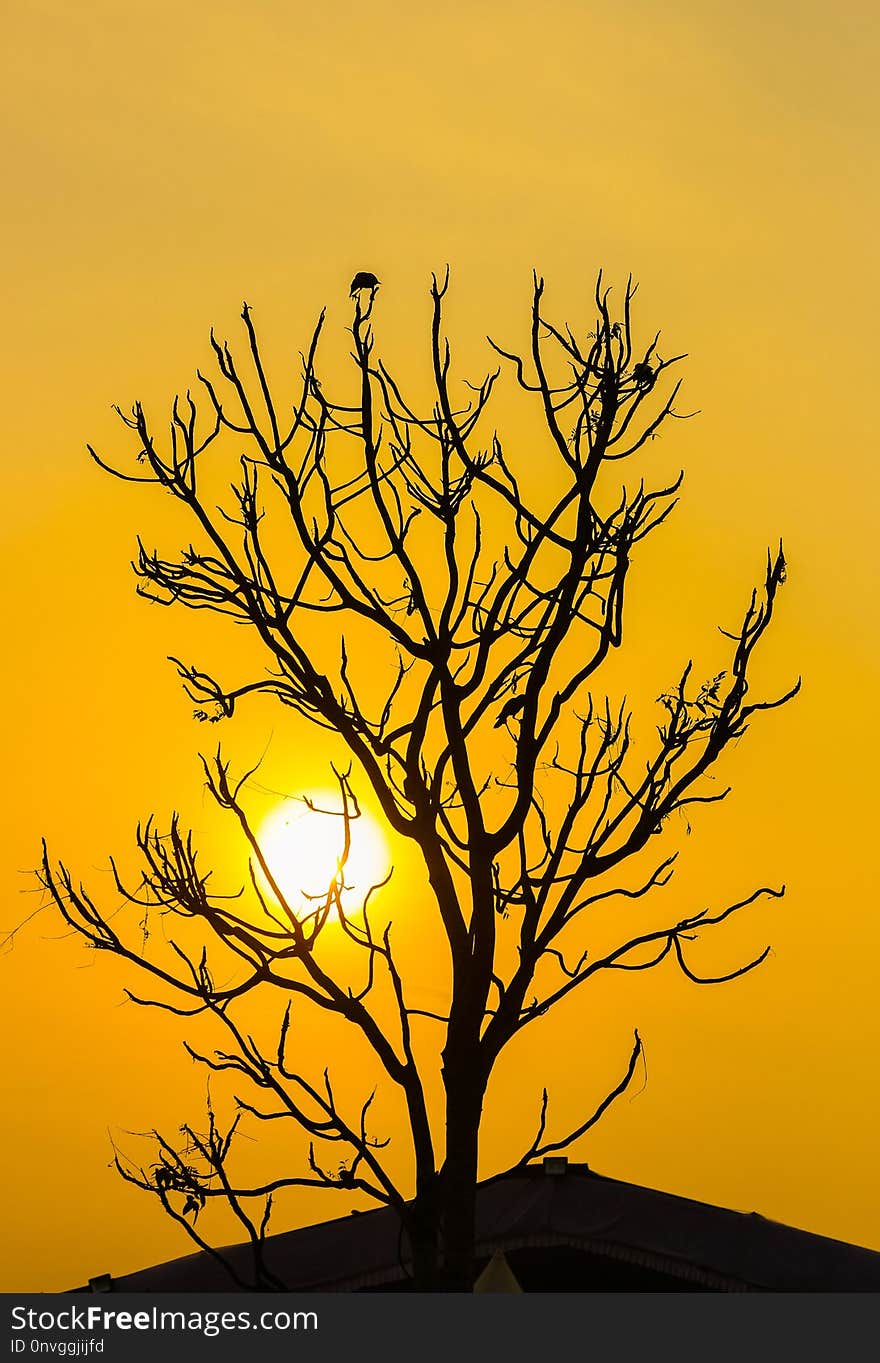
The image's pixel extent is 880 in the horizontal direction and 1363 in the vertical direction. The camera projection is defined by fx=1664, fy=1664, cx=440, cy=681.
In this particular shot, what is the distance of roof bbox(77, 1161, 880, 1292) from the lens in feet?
31.2

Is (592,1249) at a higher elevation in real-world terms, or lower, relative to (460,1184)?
higher

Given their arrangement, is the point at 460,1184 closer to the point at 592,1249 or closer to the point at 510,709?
the point at 510,709

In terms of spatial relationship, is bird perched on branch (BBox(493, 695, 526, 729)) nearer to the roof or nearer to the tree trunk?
the tree trunk

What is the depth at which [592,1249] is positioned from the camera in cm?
980

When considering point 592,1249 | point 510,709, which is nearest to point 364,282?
point 510,709

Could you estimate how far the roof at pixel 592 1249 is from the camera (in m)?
9.51

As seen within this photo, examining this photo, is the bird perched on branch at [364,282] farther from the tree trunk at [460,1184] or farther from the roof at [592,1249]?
the roof at [592,1249]

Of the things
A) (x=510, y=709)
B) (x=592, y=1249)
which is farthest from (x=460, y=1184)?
(x=592, y=1249)

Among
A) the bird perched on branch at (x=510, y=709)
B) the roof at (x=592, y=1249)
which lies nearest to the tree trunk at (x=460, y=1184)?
the bird perched on branch at (x=510, y=709)

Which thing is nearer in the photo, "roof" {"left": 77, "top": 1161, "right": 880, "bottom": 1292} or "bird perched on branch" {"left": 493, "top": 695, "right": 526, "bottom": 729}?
"bird perched on branch" {"left": 493, "top": 695, "right": 526, "bottom": 729}

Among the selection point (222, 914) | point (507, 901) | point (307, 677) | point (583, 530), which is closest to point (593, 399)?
point (583, 530)

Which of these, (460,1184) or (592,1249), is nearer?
(460,1184)

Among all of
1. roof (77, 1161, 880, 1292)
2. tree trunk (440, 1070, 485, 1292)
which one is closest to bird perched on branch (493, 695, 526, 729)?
tree trunk (440, 1070, 485, 1292)
